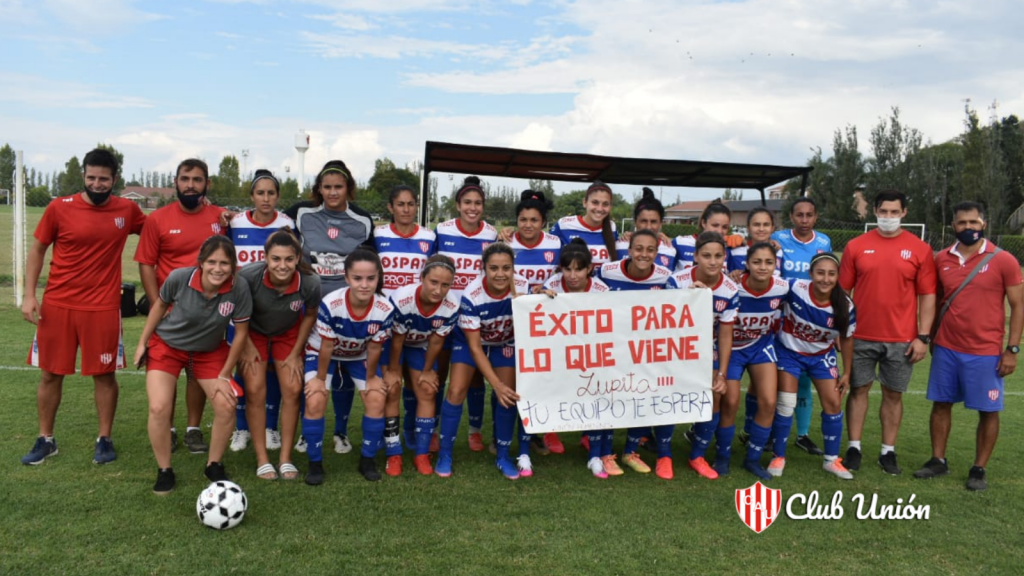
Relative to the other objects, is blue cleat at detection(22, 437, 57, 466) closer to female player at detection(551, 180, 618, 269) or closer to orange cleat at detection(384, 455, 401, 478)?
orange cleat at detection(384, 455, 401, 478)

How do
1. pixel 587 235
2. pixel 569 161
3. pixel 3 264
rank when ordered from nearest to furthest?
pixel 587 235
pixel 569 161
pixel 3 264

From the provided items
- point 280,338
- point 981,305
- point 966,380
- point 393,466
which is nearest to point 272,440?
point 280,338

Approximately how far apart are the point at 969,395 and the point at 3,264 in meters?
20.3

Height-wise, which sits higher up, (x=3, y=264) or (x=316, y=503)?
(x=3, y=264)

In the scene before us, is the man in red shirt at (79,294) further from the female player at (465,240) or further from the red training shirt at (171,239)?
the female player at (465,240)

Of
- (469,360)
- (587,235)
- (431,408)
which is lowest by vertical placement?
(431,408)

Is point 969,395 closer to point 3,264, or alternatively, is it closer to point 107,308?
point 107,308

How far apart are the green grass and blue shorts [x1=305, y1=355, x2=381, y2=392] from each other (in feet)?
1.99

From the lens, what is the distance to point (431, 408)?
4.68m

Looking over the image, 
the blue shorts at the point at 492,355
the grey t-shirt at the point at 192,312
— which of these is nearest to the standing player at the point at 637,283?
the blue shorts at the point at 492,355

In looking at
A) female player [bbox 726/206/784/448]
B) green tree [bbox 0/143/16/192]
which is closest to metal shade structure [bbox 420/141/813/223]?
female player [bbox 726/206/784/448]

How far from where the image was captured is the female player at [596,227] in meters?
5.10

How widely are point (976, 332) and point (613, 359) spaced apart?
8.36 feet

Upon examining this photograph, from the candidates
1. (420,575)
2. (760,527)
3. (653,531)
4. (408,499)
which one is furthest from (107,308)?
(760,527)
